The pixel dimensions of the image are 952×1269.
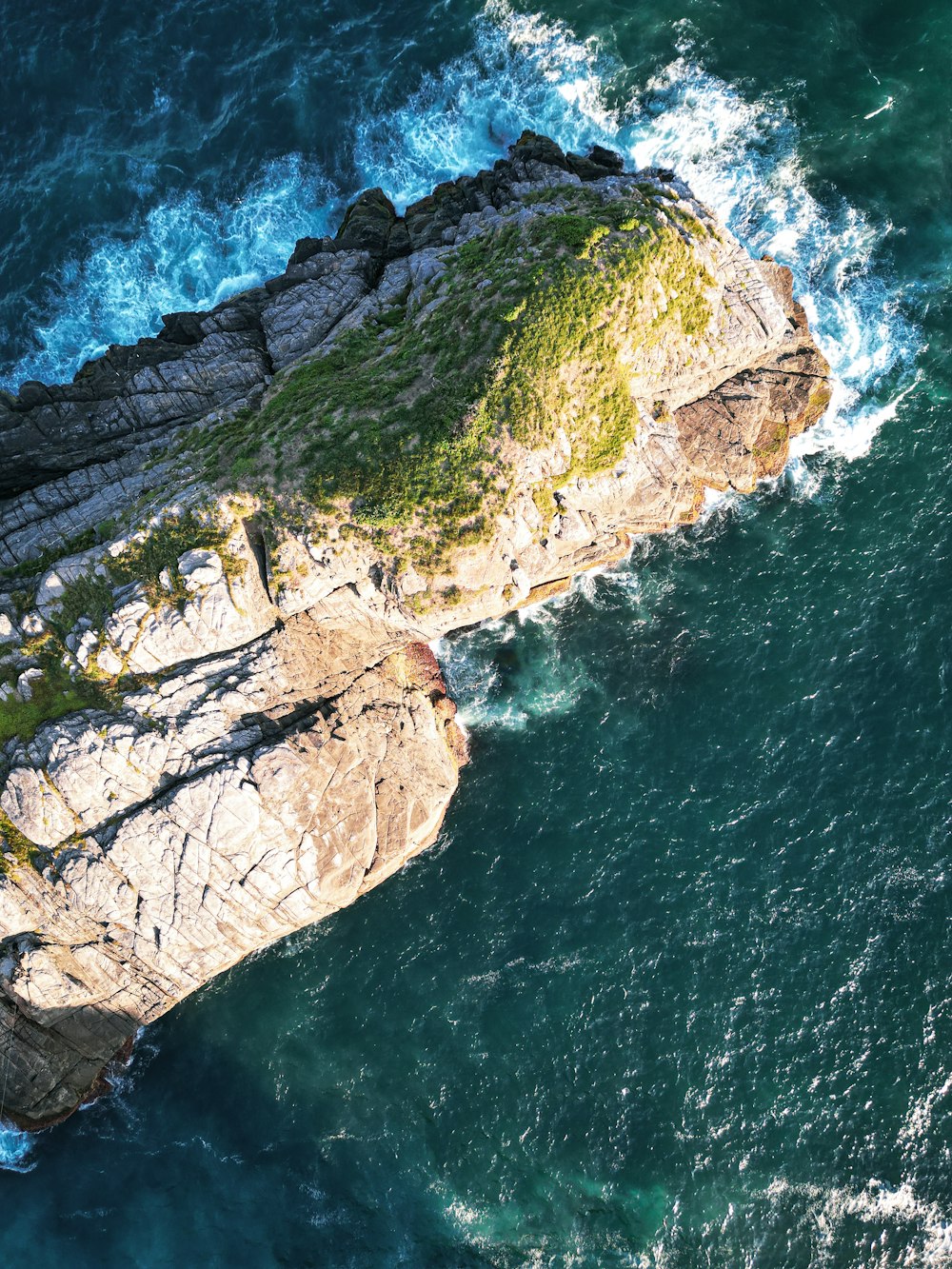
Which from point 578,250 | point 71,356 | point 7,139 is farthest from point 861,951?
point 7,139

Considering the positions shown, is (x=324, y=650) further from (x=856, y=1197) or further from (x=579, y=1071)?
(x=856, y=1197)

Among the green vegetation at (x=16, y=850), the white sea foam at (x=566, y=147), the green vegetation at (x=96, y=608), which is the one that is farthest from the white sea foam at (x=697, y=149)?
the green vegetation at (x=16, y=850)

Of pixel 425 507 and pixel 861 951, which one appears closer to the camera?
Result: pixel 425 507

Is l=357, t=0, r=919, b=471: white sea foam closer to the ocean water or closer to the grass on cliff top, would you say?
the ocean water

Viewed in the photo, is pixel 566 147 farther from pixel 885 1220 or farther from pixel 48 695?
pixel 885 1220

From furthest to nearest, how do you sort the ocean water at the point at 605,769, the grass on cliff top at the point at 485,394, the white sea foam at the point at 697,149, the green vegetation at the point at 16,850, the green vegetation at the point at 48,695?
the white sea foam at the point at 697,149
the ocean water at the point at 605,769
the green vegetation at the point at 16,850
the green vegetation at the point at 48,695
the grass on cliff top at the point at 485,394

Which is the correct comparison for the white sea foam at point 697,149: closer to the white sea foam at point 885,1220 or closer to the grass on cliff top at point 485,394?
the grass on cliff top at point 485,394
